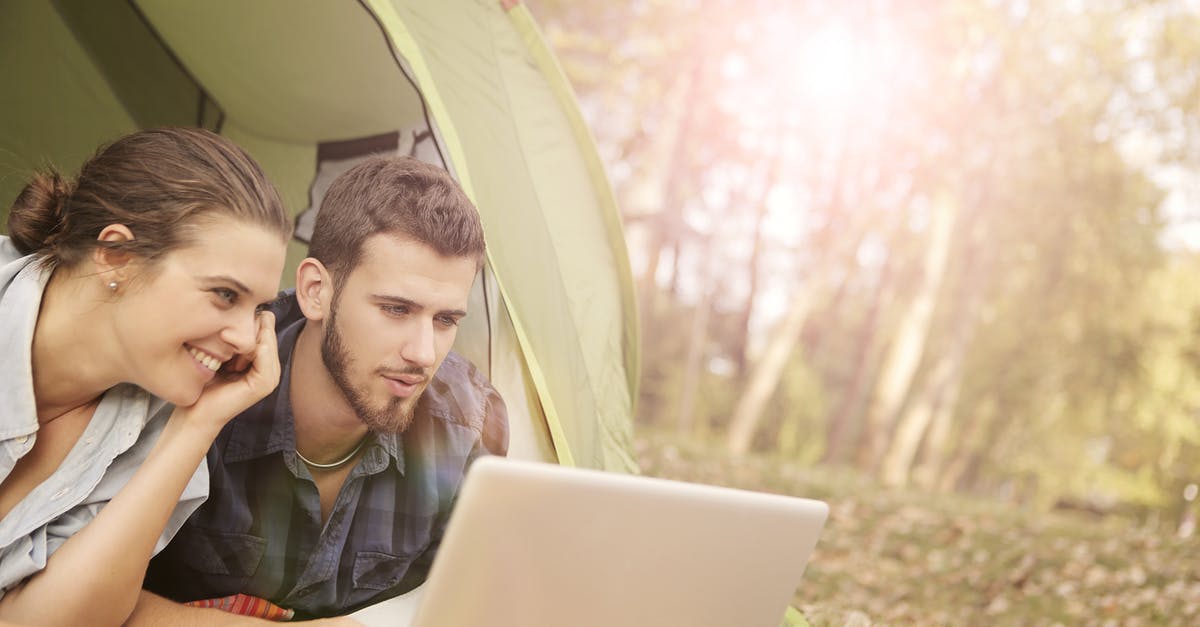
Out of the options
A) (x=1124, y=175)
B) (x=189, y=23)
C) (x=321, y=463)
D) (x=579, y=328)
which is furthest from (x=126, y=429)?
(x=1124, y=175)

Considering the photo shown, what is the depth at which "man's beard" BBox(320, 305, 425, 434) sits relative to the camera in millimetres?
1557

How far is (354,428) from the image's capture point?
1608mm

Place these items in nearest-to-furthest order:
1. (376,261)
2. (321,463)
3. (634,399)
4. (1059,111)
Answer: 1. (376,261)
2. (321,463)
3. (634,399)
4. (1059,111)

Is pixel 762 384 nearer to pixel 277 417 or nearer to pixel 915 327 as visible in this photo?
pixel 915 327

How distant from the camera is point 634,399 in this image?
9.61 ft

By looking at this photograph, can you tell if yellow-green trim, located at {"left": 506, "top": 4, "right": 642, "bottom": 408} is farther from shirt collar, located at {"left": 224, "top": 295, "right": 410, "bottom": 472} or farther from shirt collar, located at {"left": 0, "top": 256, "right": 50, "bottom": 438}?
shirt collar, located at {"left": 0, "top": 256, "right": 50, "bottom": 438}

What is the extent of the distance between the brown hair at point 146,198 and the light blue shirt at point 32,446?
64 mm

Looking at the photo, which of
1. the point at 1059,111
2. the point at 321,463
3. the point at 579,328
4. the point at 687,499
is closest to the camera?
the point at 687,499

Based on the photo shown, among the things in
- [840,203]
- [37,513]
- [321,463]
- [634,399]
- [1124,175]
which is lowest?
[37,513]

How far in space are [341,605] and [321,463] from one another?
259mm

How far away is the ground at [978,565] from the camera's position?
3955mm

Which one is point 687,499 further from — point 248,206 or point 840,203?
point 840,203

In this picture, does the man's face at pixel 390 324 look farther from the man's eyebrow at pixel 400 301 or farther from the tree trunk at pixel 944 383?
the tree trunk at pixel 944 383

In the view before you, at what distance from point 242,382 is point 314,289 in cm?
20
